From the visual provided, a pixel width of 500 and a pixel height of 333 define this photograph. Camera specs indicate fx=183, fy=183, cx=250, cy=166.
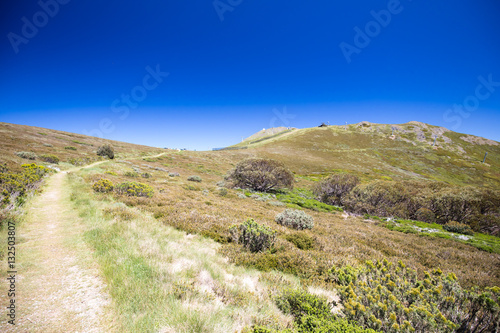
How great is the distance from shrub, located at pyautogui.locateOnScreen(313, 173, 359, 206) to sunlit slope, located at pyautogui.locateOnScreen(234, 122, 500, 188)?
94.6 ft

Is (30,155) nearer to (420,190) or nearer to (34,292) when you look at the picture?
(34,292)

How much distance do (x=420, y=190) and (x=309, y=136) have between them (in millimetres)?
91555

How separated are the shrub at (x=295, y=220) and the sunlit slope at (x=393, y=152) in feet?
145

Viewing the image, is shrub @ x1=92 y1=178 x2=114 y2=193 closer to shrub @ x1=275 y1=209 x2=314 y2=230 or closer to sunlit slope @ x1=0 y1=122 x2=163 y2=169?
sunlit slope @ x1=0 y1=122 x2=163 y2=169

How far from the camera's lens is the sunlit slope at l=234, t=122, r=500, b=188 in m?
67.5

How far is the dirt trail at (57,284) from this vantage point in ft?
8.93

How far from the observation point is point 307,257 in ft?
19.6

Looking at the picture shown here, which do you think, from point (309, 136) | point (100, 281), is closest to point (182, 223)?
point (100, 281)

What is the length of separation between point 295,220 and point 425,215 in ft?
53.5

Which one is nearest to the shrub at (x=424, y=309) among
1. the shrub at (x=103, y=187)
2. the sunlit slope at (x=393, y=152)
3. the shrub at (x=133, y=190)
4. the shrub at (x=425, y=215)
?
the shrub at (x=133, y=190)

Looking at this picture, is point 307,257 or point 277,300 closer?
point 277,300

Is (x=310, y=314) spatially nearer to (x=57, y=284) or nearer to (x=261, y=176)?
(x=57, y=284)

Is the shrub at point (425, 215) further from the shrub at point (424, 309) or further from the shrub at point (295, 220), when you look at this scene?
the shrub at point (424, 309)

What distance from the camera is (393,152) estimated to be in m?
90.3
